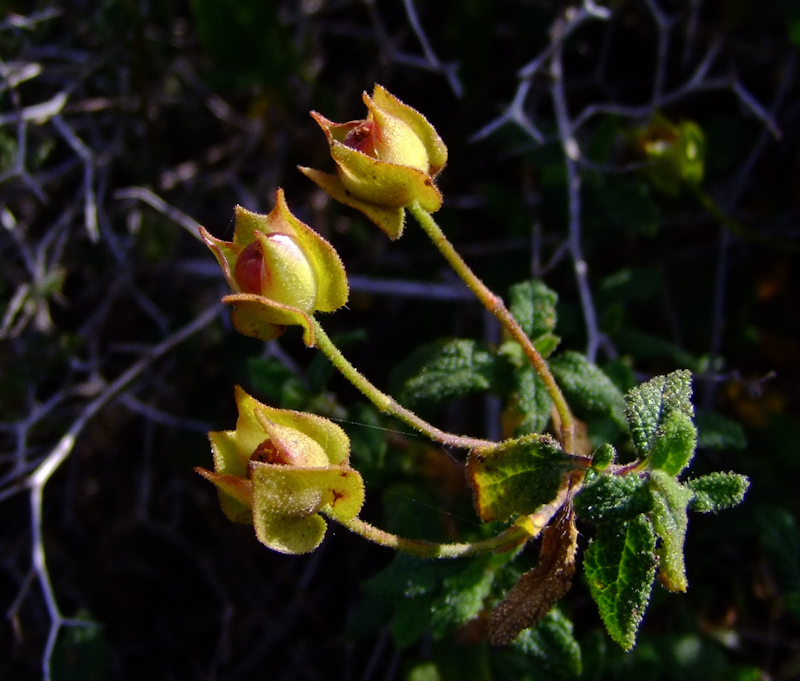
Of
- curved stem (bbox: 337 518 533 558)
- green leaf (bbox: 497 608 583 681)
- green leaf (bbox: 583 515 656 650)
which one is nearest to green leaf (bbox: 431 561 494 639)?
green leaf (bbox: 497 608 583 681)

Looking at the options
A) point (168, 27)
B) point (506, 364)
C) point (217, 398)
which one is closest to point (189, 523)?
point (217, 398)

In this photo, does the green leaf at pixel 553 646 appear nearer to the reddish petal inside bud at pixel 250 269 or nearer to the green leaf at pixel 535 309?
the green leaf at pixel 535 309

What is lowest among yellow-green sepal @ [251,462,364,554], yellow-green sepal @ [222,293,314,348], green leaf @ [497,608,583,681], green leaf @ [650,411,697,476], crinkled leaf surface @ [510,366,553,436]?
green leaf @ [497,608,583,681]

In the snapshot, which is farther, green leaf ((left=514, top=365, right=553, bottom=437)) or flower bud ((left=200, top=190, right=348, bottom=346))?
green leaf ((left=514, top=365, right=553, bottom=437))

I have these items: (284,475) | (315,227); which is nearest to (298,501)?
(284,475)

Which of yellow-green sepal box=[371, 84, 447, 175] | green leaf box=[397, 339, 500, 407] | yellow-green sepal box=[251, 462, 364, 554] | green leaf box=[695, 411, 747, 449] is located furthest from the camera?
green leaf box=[695, 411, 747, 449]

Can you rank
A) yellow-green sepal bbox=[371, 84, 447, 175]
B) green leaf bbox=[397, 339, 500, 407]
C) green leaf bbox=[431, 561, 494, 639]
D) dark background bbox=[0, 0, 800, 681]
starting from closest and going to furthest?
1. yellow-green sepal bbox=[371, 84, 447, 175]
2. green leaf bbox=[431, 561, 494, 639]
3. green leaf bbox=[397, 339, 500, 407]
4. dark background bbox=[0, 0, 800, 681]

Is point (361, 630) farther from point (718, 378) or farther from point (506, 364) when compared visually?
point (718, 378)

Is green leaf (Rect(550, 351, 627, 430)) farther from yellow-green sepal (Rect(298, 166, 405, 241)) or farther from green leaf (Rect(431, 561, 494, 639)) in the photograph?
yellow-green sepal (Rect(298, 166, 405, 241))
